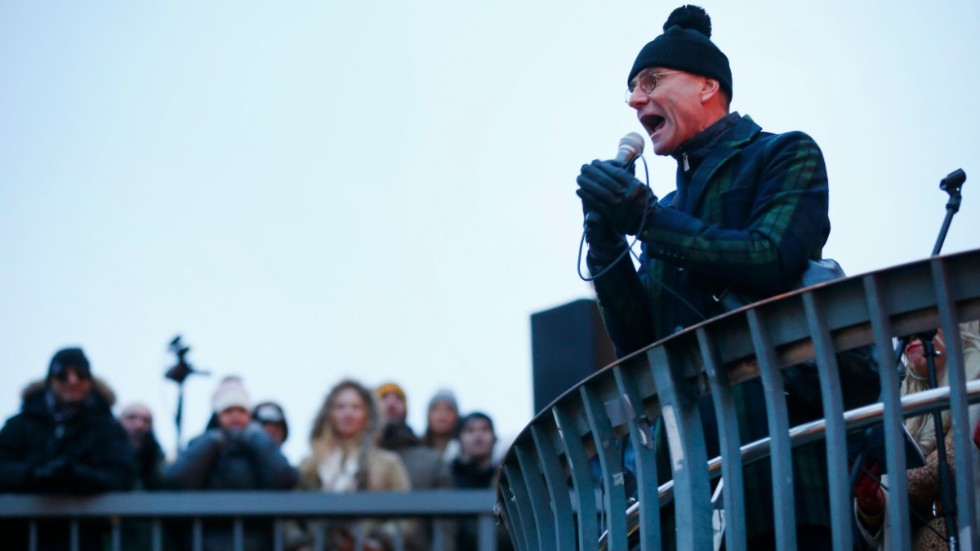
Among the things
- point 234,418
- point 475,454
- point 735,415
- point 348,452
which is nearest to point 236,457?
point 234,418

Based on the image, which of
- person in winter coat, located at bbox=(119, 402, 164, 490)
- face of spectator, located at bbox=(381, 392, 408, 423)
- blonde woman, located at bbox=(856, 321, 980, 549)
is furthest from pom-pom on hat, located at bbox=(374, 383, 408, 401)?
blonde woman, located at bbox=(856, 321, 980, 549)

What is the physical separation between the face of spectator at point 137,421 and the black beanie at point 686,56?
4597 millimetres

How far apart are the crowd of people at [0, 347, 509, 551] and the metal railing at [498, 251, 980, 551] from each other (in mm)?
3740

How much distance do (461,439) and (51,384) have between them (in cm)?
208

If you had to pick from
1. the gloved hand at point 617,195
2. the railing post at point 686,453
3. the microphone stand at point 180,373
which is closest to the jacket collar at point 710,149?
the gloved hand at point 617,195

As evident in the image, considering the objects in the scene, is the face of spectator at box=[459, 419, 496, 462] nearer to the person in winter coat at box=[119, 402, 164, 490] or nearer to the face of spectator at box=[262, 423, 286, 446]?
the face of spectator at box=[262, 423, 286, 446]

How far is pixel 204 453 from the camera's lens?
7.69 metres

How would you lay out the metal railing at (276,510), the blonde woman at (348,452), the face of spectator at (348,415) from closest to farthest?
the metal railing at (276,510) < the blonde woman at (348,452) < the face of spectator at (348,415)

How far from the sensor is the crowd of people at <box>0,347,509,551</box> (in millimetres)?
7215

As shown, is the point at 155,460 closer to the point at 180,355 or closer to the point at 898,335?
the point at 180,355

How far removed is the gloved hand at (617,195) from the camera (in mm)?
3715

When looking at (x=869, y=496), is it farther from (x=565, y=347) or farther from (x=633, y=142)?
(x=565, y=347)

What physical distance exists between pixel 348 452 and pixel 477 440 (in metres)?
0.71

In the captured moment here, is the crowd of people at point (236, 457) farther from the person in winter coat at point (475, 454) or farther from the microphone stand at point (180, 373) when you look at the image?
the microphone stand at point (180, 373)
